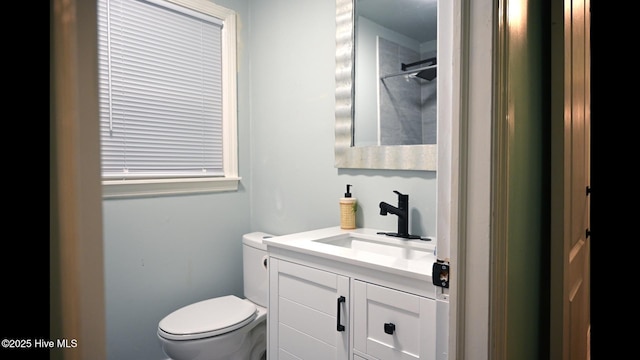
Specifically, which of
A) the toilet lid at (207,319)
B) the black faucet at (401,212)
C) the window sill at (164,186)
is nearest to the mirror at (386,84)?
the black faucet at (401,212)

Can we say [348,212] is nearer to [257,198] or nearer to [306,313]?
[306,313]

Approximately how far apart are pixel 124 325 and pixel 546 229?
1899 millimetres

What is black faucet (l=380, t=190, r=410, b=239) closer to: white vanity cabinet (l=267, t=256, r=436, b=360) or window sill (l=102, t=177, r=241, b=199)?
white vanity cabinet (l=267, t=256, r=436, b=360)

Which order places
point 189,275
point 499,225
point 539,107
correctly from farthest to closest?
1. point 189,275
2. point 539,107
3. point 499,225

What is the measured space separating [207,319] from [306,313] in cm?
58

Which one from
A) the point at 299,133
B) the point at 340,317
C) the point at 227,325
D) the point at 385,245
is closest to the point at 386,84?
the point at 299,133

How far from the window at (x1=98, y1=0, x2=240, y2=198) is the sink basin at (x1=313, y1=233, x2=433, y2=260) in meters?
0.91

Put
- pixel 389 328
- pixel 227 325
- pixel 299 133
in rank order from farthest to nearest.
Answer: pixel 299 133 → pixel 227 325 → pixel 389 328

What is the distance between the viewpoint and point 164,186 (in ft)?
6.57

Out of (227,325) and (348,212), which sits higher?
(348,212)

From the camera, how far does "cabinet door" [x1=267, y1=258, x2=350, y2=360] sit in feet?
4.28

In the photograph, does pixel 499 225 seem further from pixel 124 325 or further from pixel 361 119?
pixel 124 325

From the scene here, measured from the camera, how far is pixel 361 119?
184 cm
